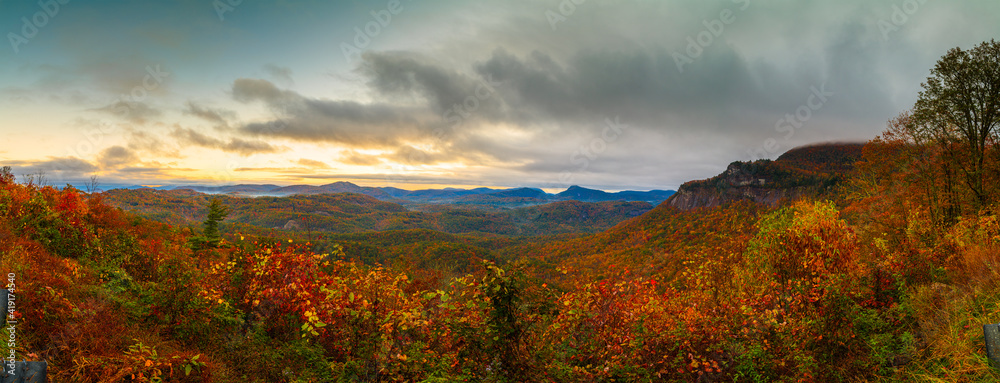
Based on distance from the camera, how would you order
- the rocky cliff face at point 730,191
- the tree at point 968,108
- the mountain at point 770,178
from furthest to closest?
1. the rocky cliff face at point 730,191
2. the mountain at point 770,178
3. the tree at point 968,108

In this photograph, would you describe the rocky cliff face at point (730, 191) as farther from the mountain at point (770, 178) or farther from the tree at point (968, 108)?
the tree at point (968, 108)

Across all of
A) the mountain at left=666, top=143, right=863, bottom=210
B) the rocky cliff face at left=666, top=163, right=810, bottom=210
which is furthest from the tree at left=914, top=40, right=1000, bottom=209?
the rocky cliff face at left=666, top=163, right=810, bottom=210

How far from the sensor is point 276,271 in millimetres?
8164

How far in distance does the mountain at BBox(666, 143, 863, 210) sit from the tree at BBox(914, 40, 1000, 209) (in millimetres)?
106976

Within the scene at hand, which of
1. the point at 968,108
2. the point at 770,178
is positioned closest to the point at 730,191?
the point at 770,178

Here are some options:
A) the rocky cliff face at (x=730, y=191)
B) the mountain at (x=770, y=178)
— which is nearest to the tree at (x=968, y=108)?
the mountain at (x=770, y=178)

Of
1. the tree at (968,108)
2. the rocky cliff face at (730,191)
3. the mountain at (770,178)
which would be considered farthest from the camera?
the rocky cliff face at (730,191)

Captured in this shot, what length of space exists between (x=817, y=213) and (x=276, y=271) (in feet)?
55.0

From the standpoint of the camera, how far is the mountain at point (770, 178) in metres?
109

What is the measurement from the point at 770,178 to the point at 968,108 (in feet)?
434

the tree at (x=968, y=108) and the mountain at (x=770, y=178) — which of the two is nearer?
the tree at (x=968, y=108)

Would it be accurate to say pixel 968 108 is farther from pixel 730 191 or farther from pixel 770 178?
pixel 730 191

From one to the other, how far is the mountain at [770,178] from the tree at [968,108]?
351 ft

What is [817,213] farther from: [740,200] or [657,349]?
[740,200]
